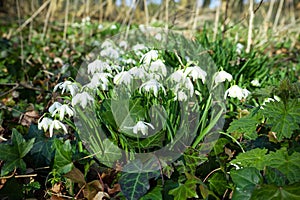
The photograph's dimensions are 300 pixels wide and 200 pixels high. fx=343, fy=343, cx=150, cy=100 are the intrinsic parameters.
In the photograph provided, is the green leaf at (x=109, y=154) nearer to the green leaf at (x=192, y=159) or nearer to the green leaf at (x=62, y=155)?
the green leaf at (x=62, y=155)

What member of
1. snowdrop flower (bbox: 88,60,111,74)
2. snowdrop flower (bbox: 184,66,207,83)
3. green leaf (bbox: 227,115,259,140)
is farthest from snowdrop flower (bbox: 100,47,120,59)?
green leaf (bbox: 227,115,259,140)

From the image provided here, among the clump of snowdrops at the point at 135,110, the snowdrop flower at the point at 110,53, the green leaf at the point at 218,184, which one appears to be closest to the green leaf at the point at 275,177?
the green leaf at the point at 218,184

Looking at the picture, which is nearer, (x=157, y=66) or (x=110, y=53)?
(x=157, y=66)

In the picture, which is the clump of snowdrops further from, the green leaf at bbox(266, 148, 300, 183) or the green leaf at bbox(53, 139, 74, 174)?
the green leaf at bbox(266, 148, 300, 183)

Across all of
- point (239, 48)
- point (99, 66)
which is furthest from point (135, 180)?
point (239, 48)

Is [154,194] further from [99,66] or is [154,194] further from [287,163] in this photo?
[99,66]

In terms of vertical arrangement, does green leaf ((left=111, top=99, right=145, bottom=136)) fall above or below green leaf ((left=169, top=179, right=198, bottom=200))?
above

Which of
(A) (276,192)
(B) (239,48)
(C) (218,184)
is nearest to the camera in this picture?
(A) (276,192)
